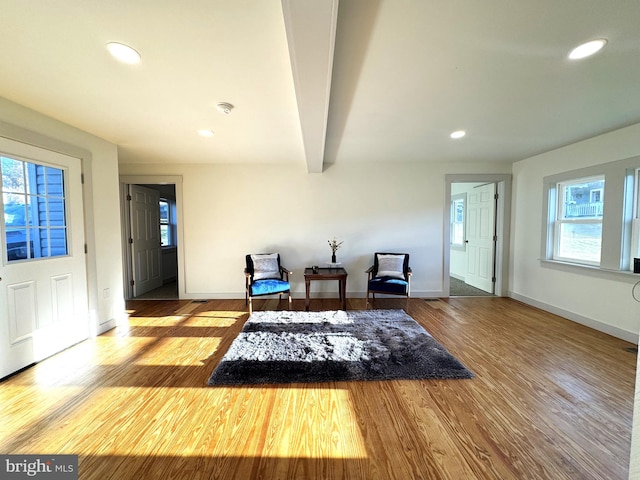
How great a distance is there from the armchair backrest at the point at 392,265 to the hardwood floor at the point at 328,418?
152 cm

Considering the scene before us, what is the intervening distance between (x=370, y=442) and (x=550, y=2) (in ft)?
8.52

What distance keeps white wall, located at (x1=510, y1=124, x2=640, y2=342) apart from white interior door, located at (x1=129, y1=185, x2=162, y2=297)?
680 centimetres

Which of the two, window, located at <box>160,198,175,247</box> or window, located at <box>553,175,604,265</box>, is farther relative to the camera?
window, located at <box>160,198,175,247</box>

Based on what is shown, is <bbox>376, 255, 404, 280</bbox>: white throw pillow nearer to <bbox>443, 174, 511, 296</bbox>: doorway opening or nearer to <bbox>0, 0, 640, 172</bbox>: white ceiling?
<bbox>443, 174, 511, 296</bbox>: doorway opening

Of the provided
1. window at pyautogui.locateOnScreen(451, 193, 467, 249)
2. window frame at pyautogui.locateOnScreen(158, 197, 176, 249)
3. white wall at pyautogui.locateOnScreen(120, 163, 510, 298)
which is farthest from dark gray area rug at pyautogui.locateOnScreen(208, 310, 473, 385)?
window frame at pyautogui.locateOnScreen(158, 197, 176, 249)

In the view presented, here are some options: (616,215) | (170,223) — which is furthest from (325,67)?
(170,223)

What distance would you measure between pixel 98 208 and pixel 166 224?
2866 mm

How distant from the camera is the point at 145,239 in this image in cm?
487

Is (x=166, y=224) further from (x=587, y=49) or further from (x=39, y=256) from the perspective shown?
(x=587, y=49)

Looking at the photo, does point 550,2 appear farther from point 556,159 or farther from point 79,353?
point 79,353

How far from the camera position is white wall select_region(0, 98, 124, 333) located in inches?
100

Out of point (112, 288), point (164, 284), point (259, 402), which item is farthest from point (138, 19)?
point (164, 284)

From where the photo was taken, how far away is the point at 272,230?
4445 mm

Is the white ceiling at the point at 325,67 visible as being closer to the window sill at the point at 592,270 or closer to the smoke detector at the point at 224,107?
the smoke detector at the point at 224,107
